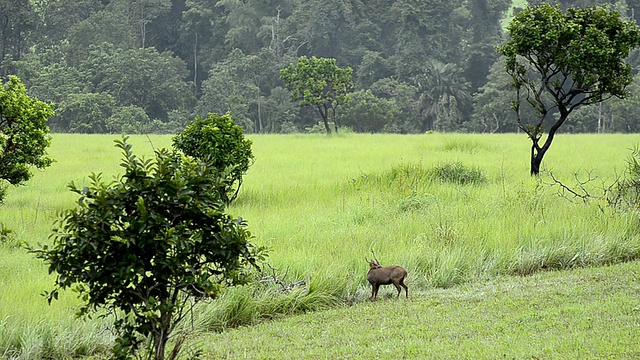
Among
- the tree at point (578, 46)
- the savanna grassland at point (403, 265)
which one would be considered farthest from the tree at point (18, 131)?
the tree at point (578, 46)

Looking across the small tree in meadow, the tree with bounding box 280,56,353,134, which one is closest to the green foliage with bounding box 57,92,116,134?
the tree with bounding box 280,56,353,134

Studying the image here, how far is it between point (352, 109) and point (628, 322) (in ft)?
132

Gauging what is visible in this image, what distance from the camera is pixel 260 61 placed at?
5256 cm

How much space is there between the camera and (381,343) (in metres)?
5.08

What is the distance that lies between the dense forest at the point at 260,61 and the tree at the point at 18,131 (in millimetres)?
34302

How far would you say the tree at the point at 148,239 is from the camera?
12.4 feet

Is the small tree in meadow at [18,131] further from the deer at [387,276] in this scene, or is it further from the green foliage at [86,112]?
the green foliage at [86,112]

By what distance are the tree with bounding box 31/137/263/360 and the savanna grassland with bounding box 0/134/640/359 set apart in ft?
2.32

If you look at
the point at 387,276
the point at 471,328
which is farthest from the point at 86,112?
the point at 471,328

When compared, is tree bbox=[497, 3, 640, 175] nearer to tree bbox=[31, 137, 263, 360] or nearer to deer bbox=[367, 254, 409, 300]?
deer bbox=[367, 254, 409, 300]

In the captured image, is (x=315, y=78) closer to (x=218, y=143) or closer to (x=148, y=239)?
(x=218, y=143)

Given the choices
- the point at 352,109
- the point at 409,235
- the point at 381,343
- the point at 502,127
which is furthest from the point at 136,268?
the point at 502,127

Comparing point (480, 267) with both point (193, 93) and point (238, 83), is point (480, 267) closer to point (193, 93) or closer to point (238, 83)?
point (238, 83)

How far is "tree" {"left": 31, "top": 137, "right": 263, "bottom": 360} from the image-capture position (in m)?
3.78
